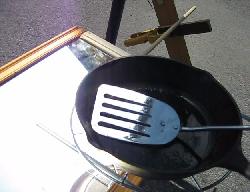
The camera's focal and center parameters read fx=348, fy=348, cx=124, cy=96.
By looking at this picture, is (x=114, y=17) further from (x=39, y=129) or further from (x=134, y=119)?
(x=134, y=119)

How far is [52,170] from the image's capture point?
2.91 ft

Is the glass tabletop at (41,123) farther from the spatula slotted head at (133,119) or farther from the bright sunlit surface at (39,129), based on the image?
the spatula slotted head at (133,119)

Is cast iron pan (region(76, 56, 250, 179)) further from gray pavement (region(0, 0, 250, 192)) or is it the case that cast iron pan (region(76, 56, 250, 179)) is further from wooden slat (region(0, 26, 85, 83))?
gray pavement (region(0, 0, 250, 192))

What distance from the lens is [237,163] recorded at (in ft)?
1.63

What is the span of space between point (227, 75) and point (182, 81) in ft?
4.95

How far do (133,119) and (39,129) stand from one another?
17.8 inches

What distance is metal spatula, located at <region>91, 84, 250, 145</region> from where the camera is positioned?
55cm

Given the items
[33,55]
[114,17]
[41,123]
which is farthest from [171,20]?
[41,123]

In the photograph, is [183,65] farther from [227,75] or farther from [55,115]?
[227,75]

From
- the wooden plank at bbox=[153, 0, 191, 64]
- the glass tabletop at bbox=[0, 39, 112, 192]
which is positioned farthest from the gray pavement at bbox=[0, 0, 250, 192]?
the glass tabletop at bbox=[0, 39, 112, 192]

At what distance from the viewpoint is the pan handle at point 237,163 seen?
0.49 metres

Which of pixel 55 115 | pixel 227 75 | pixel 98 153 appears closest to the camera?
pixel 98 153

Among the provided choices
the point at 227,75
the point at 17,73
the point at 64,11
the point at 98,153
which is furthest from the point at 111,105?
the point at 64,11

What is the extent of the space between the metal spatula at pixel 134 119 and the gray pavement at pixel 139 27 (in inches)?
57.7
